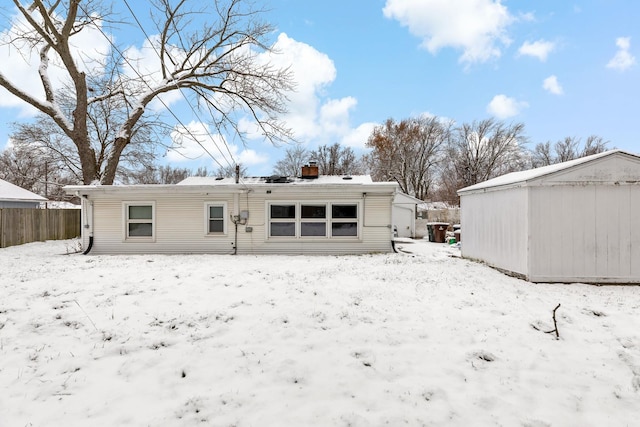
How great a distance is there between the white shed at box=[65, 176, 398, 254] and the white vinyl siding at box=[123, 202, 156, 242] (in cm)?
3

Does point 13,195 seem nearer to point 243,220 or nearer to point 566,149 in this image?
point 243,220

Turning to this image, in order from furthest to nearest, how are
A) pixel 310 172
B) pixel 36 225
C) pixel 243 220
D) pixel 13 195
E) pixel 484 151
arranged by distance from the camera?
pixel 484 151 < pixel 13 195 < pixel 36 225 < pixel 310 172 < pixel 243 220

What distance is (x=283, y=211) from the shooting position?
11172 mm

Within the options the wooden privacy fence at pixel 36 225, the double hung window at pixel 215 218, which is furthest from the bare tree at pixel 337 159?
the double hung window at pixel 215 218

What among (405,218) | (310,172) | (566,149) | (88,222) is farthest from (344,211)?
(566,149)

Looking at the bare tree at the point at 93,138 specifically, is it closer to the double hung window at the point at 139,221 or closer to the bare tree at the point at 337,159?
the double hung window at the point at 139,221

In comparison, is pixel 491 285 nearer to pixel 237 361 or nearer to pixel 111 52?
pixel 237 361

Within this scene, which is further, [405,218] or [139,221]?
[405,218]

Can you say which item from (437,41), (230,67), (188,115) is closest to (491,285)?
(437,41)

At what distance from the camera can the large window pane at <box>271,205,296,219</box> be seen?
11.2m

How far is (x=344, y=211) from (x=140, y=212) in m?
7.16

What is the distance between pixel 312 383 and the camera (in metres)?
3.05

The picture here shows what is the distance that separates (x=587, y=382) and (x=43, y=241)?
63.7 feet

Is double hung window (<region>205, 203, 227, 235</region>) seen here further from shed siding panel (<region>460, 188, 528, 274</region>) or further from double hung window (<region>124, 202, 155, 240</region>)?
shed siding panel (<region>460, 188, 528, 274</region>)
